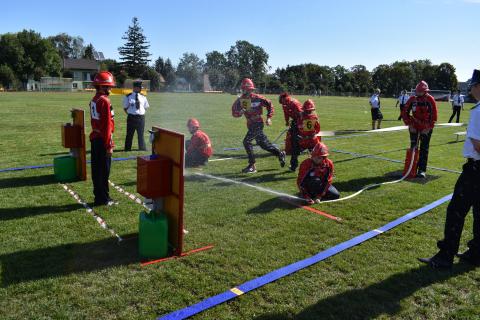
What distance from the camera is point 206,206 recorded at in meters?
6.88

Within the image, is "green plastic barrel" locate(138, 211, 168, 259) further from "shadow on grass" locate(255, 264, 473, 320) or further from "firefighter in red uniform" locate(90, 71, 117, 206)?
"firefighter in red uniform" locate(90, 71, 117, 206)

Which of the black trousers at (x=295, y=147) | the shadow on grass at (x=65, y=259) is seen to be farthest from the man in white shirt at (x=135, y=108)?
the shadow on grass at (x=65, y=259)

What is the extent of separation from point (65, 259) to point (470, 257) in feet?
16.7

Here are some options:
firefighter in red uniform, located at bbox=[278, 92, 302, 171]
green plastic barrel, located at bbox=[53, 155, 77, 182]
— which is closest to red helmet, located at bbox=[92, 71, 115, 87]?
green plastic barrel, located at bbox=[53, 155, 77, 182]

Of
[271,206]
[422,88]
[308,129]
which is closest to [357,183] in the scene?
[308,129]

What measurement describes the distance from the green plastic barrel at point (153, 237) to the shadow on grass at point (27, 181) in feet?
14.6

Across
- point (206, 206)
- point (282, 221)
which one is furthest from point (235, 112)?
point (282, 221)

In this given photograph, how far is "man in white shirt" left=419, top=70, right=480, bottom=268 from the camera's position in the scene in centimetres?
431

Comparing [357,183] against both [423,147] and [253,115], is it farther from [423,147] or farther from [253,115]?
[253,115]

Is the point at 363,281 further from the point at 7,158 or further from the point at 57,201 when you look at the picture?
the point at 7,158

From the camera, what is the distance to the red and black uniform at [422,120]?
9.36 metres

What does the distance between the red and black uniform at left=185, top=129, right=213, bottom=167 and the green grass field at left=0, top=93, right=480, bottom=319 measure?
→ 140 centimetres

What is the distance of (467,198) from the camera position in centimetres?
453

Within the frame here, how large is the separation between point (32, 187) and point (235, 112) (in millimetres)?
4866
